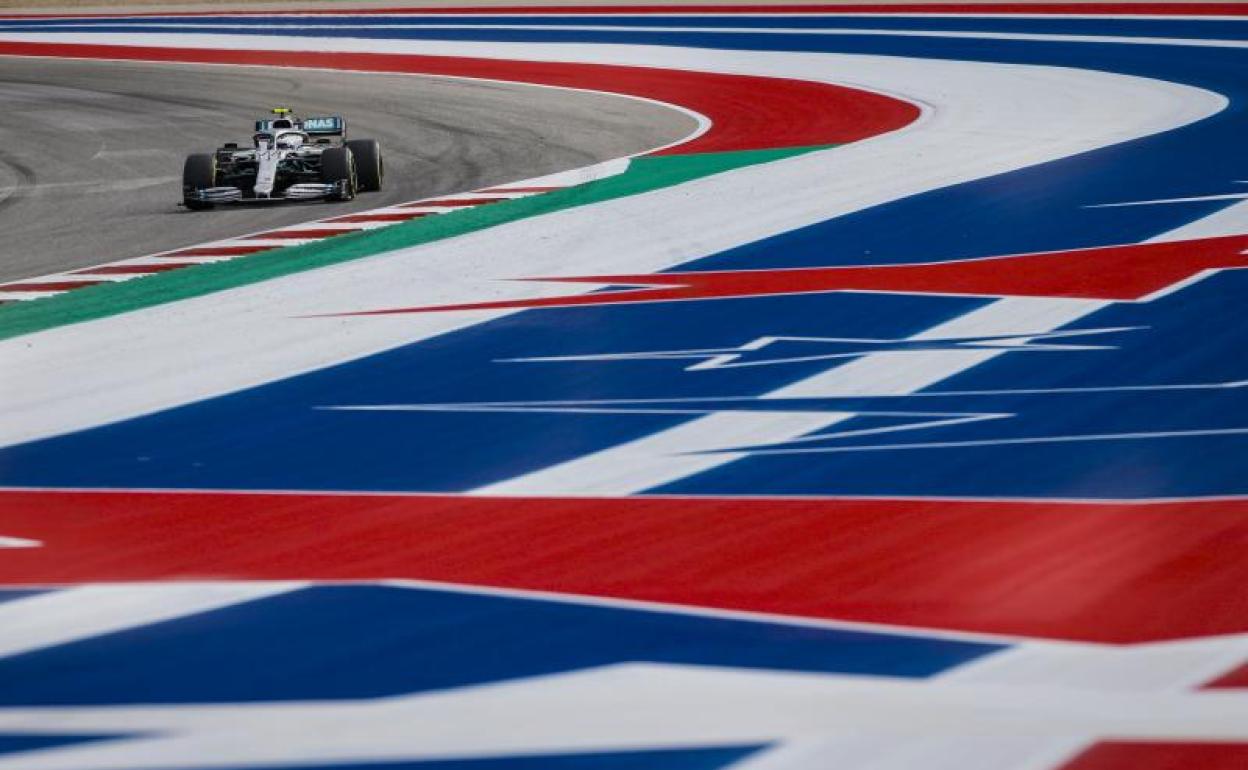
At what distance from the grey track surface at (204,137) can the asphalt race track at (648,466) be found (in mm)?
171

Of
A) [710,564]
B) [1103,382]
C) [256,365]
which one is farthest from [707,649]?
[256,365]

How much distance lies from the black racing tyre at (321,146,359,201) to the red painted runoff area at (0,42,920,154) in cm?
385

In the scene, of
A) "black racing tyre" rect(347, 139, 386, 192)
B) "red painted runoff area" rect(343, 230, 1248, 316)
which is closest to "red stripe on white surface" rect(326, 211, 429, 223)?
"black racing tyre" rect(347, 139, 386, 192)

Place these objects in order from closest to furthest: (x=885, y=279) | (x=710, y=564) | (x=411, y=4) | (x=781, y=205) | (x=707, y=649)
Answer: (x=707, y=649) → (x=710, y=564) → (x=885, y=279) → (x=781, y=205) → (x=411, y=4)

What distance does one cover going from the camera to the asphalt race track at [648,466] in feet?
17.0

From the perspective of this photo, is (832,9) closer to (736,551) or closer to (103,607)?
(736,551)

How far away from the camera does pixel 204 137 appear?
22.6 meters

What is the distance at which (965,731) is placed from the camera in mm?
4949

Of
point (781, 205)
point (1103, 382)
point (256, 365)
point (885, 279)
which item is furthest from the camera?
point (781, 205)

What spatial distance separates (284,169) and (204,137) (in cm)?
627

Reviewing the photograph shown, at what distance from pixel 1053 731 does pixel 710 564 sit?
1683 millimetres

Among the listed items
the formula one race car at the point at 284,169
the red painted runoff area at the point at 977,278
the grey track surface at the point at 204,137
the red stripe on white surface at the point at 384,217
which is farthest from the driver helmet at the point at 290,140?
the red painted runoff area at the point at 977,278

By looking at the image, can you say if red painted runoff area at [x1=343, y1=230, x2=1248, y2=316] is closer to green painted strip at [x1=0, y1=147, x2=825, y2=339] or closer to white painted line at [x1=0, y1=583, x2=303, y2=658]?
green painted strip at [x1=0, y1=147, x2=825, y2=339]

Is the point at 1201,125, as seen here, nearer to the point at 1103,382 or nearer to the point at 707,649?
Answer: the point at 1103,382
